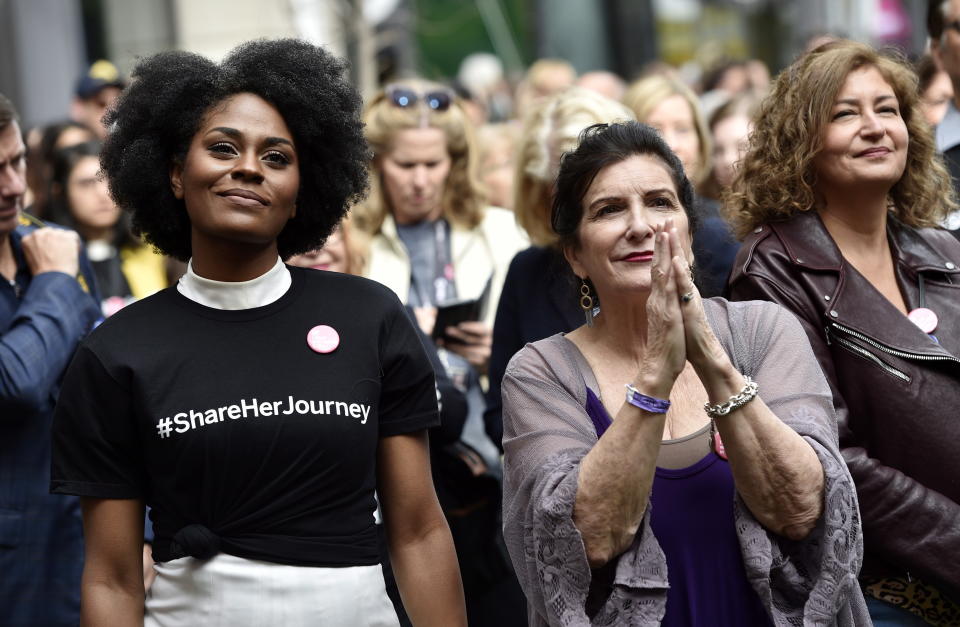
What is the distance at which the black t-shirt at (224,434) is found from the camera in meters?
2.98

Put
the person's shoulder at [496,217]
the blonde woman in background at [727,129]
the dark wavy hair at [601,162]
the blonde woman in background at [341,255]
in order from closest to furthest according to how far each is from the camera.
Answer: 1. the dark wavy hair at [601,162]
2. the blonde woman in background at [341,255]
3. the person's shoulder at [496,217]
4. the blonde woman in background at [727,129]

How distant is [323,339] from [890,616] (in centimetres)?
168

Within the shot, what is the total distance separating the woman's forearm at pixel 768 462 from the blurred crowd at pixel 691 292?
1.2 inches

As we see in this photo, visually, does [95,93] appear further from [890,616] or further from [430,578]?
[890,616]

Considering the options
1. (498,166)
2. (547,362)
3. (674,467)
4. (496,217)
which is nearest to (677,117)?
(496,217)

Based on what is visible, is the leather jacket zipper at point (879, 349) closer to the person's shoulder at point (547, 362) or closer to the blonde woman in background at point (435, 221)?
the person's shoulder at point (547, 362)

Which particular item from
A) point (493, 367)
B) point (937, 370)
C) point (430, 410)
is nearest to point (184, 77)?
point (430, 410)

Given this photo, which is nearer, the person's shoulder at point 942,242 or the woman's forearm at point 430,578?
the woman's forearm at point 430,578

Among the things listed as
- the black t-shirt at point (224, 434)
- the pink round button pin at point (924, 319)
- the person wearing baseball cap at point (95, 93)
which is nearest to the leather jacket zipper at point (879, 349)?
the pink round button pin at point (924, 319)

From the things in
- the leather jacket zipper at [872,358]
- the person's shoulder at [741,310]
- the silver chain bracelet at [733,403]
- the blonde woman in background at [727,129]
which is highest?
the person's shoulder at [741,310]

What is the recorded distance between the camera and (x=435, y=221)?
586cm

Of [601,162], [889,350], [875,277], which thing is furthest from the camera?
[875,277]

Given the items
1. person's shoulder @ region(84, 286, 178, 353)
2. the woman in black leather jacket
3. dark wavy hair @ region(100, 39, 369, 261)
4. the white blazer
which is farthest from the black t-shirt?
the white blazer

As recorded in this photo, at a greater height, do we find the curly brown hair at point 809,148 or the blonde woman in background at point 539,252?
the curly brown hair at point 809,148
